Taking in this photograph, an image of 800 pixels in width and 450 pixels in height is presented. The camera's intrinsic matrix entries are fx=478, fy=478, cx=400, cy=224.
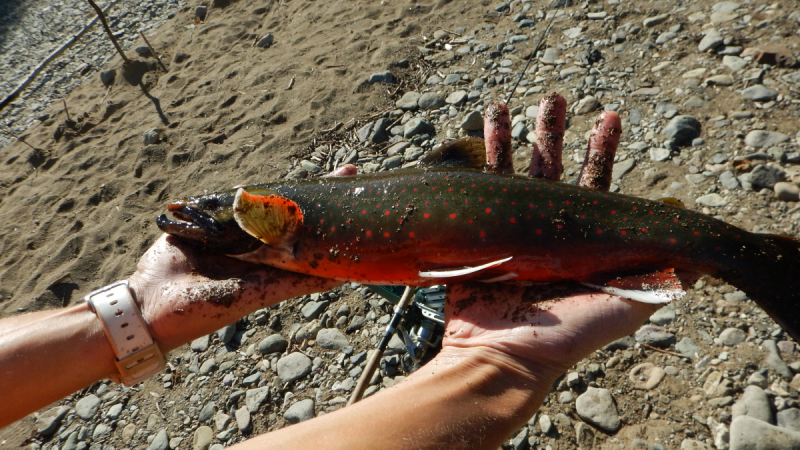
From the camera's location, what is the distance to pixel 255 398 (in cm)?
464

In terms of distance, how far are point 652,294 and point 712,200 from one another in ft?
7.51

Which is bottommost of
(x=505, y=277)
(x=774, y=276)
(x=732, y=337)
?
(x=732, y=337)

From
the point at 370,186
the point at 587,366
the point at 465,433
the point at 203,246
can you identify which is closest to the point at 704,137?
the point at 587,366

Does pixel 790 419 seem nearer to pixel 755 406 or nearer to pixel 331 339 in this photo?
pixel 755 406

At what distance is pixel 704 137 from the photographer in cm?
509

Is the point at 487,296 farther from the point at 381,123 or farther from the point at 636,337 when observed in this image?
the point at 381,123

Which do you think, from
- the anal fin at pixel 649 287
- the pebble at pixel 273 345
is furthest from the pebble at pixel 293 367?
the anal fin at pixel 649 287

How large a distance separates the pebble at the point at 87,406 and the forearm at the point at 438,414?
4.05 meters

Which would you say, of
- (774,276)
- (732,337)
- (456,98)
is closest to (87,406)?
(456,98)

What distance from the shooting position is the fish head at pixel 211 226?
3.95 m

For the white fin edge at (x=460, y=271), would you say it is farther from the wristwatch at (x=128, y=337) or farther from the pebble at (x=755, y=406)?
the wristwatch at (x=128, y=337)

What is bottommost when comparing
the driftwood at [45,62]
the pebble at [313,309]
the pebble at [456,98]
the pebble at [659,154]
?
the pebble at [313,309]

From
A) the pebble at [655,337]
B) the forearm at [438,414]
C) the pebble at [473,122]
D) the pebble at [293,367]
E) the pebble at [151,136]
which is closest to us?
the forearm at [438,414]

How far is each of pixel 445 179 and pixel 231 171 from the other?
471 cm
